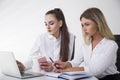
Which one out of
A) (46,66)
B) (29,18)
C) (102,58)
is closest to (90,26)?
(102,58)

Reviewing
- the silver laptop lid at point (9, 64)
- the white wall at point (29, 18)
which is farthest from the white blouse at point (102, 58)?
the white wall at point (29, 18)

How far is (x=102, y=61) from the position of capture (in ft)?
5.79

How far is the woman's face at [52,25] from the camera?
2.42 metres

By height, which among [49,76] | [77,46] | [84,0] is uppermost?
[84,0]

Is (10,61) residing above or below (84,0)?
below

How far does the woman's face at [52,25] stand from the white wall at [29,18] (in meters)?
0.78

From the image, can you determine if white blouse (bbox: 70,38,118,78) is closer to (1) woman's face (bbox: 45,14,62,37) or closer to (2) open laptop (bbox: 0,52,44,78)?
(2) open laptop (bbox: 0,52,44,78)

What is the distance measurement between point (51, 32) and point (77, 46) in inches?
34.7

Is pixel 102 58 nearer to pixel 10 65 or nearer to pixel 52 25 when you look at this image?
pixel 10 65

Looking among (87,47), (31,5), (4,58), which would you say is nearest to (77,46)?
(31,5)

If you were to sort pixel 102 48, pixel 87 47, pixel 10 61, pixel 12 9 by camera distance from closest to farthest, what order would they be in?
pixel 10 61 → pixel 102 48 → pixel 87 47 → pixel 12 9

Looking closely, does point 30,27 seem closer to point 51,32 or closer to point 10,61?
point 51,32

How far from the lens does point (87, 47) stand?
2.03 meters

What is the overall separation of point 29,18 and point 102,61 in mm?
1693
